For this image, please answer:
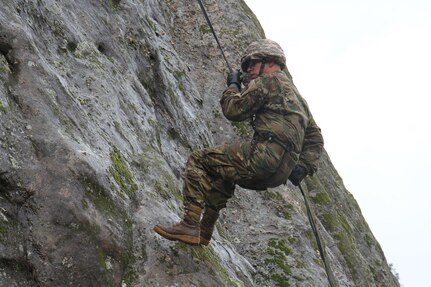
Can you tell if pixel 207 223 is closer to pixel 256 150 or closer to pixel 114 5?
pixel 256 150

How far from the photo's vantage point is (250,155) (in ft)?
29.6

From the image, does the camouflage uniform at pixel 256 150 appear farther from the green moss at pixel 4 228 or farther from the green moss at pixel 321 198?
the green moss at pixel 321 198

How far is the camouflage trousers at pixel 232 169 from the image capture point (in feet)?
29.5

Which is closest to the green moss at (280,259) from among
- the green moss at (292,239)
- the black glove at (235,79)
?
the green moss at (292,239)

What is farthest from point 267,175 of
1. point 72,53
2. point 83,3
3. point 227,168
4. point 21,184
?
point 83,3

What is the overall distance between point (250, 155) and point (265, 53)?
71.2 inches

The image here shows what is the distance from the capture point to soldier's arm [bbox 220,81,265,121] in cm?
910

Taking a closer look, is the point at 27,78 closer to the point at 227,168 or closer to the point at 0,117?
the point at 0,117

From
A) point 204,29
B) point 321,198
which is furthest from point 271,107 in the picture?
point 204,29

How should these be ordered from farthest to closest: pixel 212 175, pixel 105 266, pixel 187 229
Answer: pixel 212 175 → pixel 187 229 → pixel 105 266

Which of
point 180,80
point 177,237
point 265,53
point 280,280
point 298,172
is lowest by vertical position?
point 280,280

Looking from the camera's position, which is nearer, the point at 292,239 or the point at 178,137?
the point at 178,137

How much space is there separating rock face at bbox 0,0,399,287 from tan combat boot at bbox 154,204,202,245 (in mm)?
159

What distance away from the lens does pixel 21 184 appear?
786 centimetres
